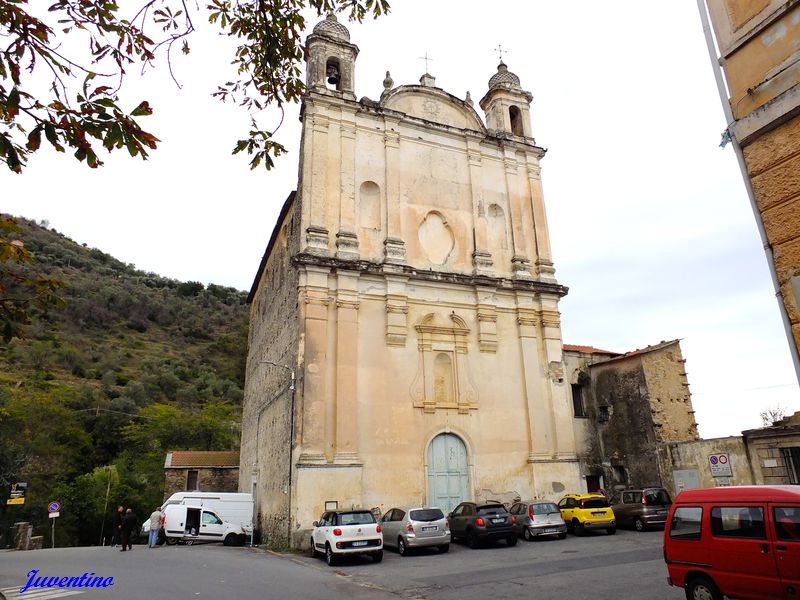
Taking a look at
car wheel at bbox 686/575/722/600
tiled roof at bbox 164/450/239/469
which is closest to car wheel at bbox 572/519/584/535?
car wheel at bbox 686/575/722/600

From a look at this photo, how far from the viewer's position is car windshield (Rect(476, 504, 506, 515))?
15.4 m

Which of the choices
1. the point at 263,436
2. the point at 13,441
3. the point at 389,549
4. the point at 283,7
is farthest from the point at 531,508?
the point at 13,441

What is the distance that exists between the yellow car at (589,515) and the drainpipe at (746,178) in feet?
48.6

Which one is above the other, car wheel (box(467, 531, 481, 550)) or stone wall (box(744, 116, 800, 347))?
stone wall (box(744, 116, 800, 347))

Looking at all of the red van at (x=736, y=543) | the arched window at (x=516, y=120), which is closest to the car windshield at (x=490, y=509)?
the red van at (x=736, y=543)

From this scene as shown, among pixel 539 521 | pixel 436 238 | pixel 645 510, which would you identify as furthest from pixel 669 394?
pixel 436 238

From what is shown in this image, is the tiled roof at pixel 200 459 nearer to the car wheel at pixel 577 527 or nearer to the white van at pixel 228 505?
the white van at pixel 228 505

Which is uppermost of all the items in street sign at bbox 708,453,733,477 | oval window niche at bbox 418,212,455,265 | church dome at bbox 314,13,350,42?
church dome at bbox 314,13,350,42

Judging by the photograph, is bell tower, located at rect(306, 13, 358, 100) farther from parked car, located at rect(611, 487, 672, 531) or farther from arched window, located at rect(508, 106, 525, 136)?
parked car, located at rect(611, 487, 672, 531)

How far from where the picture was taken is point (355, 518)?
1380 centimetres

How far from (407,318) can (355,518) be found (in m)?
8.23

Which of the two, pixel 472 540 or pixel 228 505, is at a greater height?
pixel 228 505

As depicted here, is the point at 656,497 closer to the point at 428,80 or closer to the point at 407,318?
the point at 407,318

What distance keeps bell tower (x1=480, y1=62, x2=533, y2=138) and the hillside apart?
1940cm
